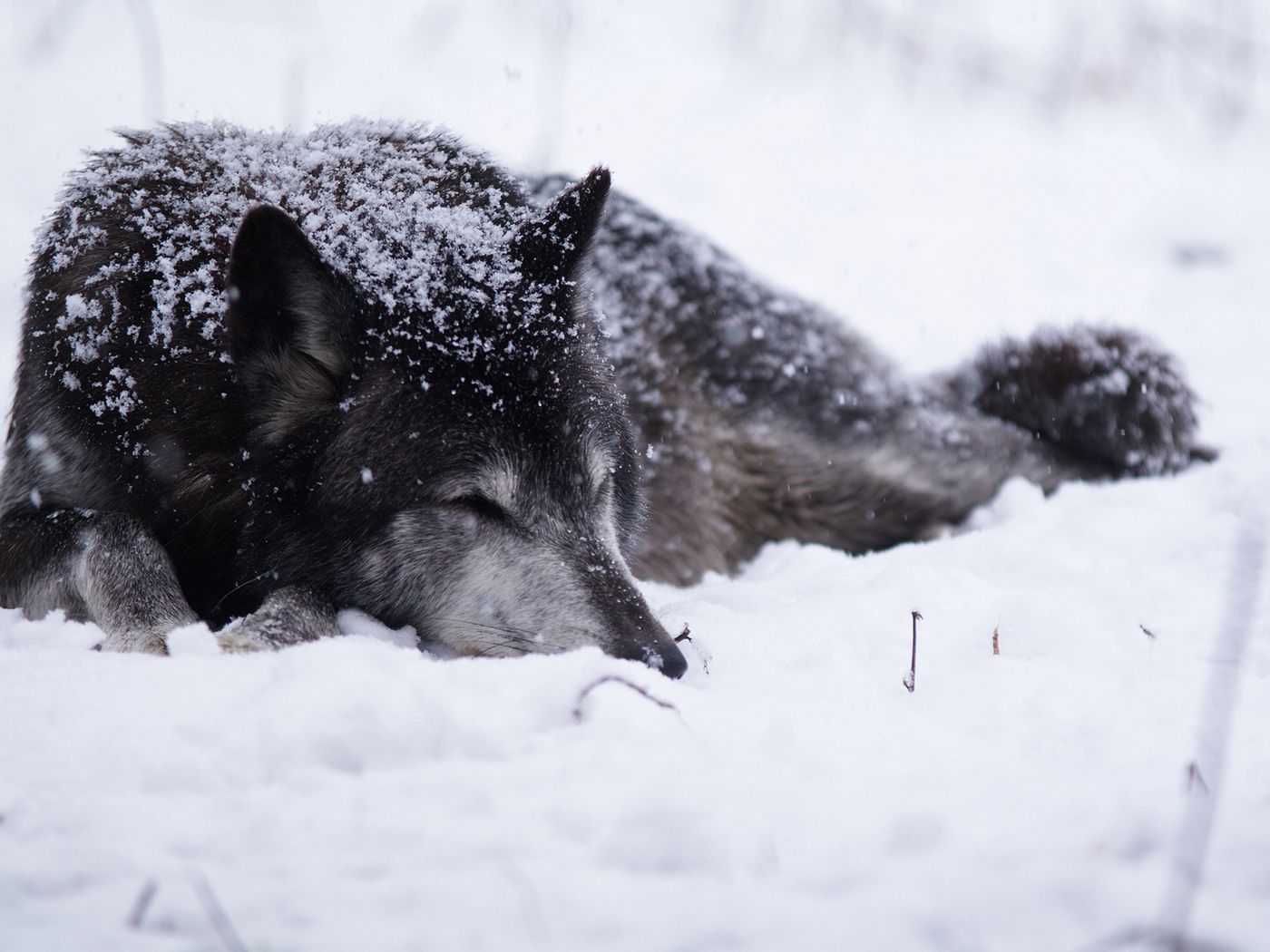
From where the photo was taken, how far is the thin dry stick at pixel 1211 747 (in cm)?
120

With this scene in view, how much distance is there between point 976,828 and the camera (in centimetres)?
140

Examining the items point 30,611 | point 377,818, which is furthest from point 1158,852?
point 30,611

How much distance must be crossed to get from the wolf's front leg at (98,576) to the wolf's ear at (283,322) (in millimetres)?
467

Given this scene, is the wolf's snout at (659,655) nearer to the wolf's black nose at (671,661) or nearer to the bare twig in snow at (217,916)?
the wolf's black nose at (671,661)

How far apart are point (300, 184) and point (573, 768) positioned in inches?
75.3

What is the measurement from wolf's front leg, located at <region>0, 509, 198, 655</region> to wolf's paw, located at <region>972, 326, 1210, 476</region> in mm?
4007

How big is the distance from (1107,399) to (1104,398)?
0.04ft

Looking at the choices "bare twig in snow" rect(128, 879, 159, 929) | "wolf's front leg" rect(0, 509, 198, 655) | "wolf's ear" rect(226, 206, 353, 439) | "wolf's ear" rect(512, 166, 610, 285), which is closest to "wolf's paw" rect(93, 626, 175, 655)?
"wolf's front leg" rect(0, 509, 198, 655)

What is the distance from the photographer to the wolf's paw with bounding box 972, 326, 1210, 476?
4.44 meters

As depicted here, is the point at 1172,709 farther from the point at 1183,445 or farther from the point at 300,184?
the point at 1183,445

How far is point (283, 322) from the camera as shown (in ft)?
7.50

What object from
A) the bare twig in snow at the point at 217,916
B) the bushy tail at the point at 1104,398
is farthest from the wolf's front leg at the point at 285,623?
the bushy tail at the point at 1104,398

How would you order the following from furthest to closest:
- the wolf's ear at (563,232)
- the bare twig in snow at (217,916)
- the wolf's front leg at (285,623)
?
1. the wolf's ear at (563,232)
2. the wolf's front leg at (285,623)
3. the bare twig in snow at (217,916)

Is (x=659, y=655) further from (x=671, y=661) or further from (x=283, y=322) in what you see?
(x=283, y=322)
